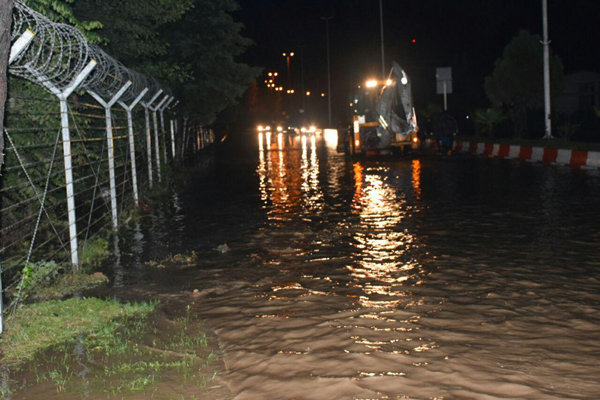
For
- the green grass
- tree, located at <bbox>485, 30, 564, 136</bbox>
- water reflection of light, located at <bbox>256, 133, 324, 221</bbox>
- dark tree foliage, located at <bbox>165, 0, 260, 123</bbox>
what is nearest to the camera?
the green grass

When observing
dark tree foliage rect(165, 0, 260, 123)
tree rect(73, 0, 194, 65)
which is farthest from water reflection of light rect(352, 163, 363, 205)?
dark tree foliage rect(165, 0, 260, 123)

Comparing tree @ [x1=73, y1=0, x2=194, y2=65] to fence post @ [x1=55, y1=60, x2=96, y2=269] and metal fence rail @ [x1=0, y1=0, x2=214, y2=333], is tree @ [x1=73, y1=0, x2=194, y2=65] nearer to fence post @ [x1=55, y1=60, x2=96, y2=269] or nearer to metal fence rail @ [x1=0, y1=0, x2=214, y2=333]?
metal fence rail @ [x1=0, y1=0, x2=214, y2=333]

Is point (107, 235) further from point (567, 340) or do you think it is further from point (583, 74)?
point (583, 74)

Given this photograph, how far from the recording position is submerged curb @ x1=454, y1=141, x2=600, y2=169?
75.0ft

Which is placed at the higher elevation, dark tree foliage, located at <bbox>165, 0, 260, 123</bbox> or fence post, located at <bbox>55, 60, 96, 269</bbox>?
dark tree foliage, located at <bbox>165, 0, 260, 123</bbox>

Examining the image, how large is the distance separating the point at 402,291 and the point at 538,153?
1966 centimetres

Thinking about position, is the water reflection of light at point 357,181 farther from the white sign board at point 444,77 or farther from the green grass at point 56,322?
the white sign board at point 444,77

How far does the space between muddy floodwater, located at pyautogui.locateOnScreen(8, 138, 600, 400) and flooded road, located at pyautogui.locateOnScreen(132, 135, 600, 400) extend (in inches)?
0.8

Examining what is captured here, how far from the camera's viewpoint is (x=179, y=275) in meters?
9.42

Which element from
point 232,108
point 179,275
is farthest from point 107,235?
point 232,108

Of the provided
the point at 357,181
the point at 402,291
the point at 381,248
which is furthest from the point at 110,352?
the point at 357,181

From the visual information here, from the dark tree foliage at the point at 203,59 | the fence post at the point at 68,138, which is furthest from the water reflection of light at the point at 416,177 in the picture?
the fence post at the point at 68,138

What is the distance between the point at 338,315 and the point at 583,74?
164 feet

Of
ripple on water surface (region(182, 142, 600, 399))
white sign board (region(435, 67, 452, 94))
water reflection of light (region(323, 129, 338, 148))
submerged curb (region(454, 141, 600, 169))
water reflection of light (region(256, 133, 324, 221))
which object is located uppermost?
white sign board (region(435, 67, 452, 94))
